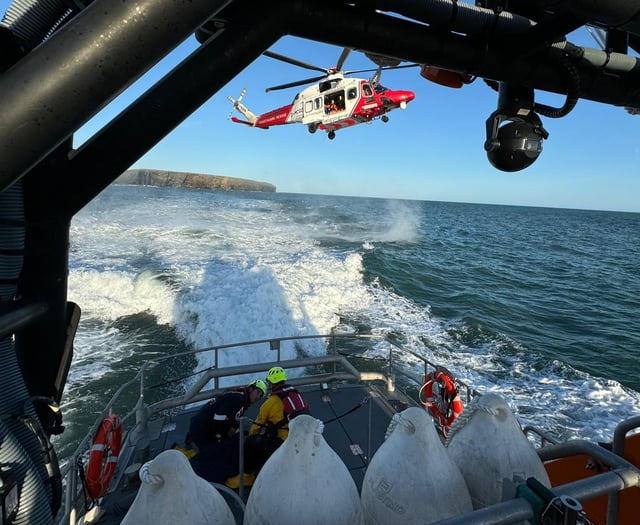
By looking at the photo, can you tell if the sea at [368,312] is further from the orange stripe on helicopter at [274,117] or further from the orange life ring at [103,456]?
the orange stripe on helicopter at [274,117]

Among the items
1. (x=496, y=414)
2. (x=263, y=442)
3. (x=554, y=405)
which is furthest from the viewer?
(x=554, y=405)

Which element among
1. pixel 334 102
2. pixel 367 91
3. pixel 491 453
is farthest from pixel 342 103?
pixel 491 453

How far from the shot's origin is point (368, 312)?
1519 cm

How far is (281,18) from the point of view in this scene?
5.67 ft

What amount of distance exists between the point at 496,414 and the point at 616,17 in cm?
168

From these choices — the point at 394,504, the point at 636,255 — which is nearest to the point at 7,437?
the point at 394,504

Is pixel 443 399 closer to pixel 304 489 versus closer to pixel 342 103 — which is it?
pixel 304 489

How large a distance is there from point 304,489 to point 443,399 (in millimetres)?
5217

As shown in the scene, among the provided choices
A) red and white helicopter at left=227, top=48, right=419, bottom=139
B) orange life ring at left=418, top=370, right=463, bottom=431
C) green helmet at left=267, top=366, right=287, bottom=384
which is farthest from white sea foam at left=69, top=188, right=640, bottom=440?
red and white helicopter at left=227, top=48, right=419, bottom=139

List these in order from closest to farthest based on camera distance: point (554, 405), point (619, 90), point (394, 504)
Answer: point (394, 504) < point (619, 90) < point (554, 405)

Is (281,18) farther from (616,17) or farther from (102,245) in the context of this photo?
(102,245)

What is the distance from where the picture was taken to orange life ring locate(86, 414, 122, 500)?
4.11 m

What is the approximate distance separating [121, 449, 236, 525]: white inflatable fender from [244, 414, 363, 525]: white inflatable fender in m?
0.18

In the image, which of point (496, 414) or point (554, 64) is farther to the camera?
point (554, 64)
